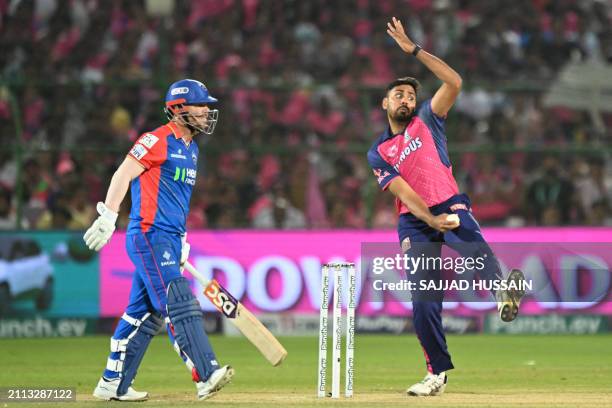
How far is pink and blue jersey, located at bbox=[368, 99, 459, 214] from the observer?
31.9ft

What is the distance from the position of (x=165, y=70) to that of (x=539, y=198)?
19.0 feet

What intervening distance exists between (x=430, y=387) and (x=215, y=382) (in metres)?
1.84

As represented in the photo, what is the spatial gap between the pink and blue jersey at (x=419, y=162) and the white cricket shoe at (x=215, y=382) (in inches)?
79.8

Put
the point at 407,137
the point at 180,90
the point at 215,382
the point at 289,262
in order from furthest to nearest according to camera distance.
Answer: the point at 289,262 < the point at 407,137 < the point at 180,90 < the point at 215,382

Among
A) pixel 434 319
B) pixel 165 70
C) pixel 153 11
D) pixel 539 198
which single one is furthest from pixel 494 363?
pixel 153 11

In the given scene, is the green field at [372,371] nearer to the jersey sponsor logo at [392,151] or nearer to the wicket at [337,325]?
the wicket at [337,325]

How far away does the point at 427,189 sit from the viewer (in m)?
9.75

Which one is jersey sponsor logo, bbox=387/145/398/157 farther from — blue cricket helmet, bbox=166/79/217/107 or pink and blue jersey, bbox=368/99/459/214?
blue cricket helmet, bbox=166/79/217/107

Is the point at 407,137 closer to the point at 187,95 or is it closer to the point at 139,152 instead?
the point at 187,95

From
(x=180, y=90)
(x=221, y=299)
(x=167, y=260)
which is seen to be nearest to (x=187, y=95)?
(x=180, y=90)

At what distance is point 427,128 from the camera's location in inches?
387

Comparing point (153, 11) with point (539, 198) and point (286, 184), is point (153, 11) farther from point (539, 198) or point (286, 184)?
point (539, 198)

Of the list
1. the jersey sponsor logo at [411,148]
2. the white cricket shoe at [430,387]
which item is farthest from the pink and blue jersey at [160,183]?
the white cricket shoe at [430,387]

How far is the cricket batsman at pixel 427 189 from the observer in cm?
966
